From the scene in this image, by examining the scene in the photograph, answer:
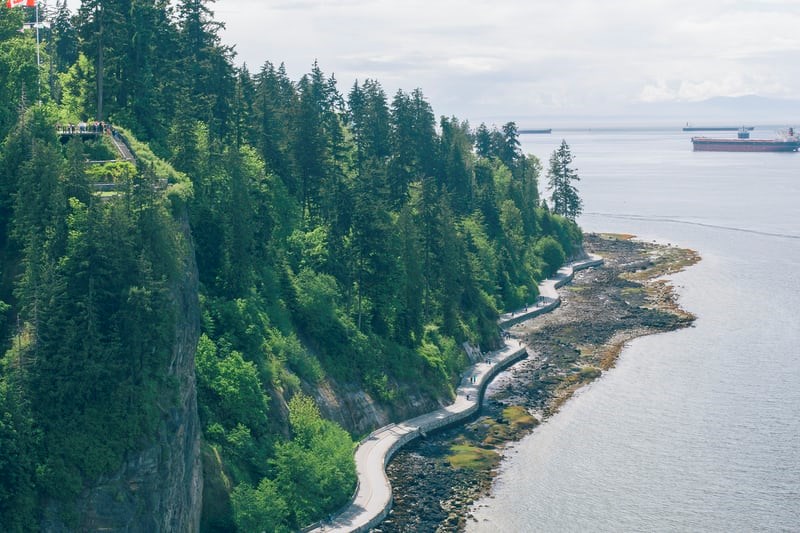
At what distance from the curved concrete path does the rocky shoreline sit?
102 cm

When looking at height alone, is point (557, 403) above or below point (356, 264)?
below

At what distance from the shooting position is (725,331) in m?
113

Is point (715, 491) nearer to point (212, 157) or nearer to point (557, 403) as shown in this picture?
point (557, 403)

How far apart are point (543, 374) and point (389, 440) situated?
27872 mm

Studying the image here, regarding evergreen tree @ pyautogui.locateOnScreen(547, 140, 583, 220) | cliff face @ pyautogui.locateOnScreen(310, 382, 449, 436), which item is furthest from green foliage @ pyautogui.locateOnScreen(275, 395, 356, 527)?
evergreen tree @ pyautogui.locateOnScreen(547, 140, 583, 220)

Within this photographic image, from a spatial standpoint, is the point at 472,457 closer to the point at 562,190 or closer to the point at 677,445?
the point at 677,445

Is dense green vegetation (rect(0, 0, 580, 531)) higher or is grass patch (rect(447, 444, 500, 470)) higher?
dense green vegetation (rect(0, 0, 580, 531))

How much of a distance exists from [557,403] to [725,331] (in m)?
36.2

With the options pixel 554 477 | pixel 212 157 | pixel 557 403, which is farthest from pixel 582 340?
pixel 212 157

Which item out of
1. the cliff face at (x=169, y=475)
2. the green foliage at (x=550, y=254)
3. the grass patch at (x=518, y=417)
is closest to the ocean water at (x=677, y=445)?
the grass patch at (x=518, y=417)

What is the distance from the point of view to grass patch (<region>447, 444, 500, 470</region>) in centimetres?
7288

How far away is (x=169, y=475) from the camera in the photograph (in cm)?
4903

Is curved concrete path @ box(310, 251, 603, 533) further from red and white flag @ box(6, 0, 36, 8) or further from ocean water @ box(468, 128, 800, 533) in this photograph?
red and white flag @ box(6, 0, 36, 8)

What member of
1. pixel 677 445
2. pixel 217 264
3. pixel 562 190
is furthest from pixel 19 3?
pixel 562 190
